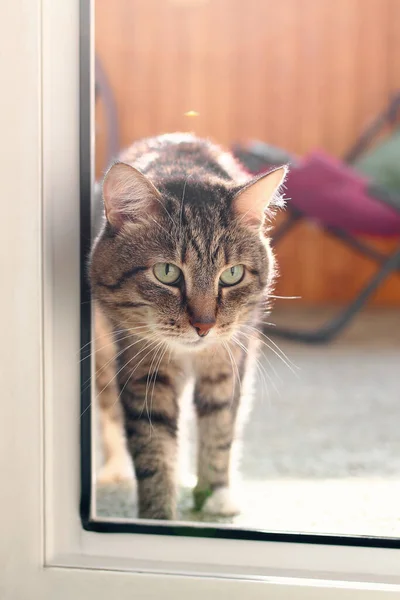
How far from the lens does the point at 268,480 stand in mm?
1041

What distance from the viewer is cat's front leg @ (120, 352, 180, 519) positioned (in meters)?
0.80

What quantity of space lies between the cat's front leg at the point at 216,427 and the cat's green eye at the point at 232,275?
90 mm

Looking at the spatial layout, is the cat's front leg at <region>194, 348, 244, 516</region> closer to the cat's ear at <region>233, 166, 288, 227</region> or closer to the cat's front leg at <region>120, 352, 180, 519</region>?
the cat's front leg at <region>120, 352, 180, 519</region>

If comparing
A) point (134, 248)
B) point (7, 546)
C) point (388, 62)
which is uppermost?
point (388, 62)

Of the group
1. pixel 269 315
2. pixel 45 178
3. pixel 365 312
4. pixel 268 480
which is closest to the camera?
pixel 45 178

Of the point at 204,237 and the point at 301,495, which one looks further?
Result: the point at 301,495

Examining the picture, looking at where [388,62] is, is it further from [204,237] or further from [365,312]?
[204,237]

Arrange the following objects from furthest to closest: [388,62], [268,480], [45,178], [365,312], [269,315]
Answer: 1. [388,62]
2. [365,312]
3. [268,480]
4. [269,315]
5. [45,178]

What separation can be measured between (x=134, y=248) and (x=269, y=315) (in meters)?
0.20

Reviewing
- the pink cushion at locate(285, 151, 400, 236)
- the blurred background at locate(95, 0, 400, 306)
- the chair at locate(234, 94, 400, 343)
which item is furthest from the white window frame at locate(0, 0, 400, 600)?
the blurred background at locate(95, 0, 400, 306)

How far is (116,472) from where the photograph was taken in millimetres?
799

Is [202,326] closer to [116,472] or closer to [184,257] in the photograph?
[184,257]

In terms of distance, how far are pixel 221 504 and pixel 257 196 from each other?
37cm

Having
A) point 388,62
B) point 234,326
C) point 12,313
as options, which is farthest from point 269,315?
point 388,62
